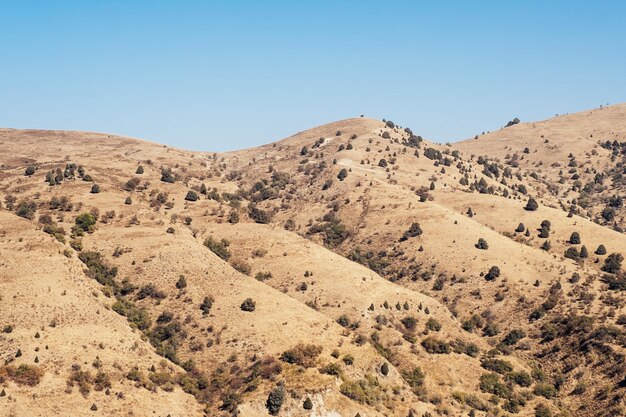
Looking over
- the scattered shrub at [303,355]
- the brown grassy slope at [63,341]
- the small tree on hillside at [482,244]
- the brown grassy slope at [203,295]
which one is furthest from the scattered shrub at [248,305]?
the small tree on hillside at [482,244]

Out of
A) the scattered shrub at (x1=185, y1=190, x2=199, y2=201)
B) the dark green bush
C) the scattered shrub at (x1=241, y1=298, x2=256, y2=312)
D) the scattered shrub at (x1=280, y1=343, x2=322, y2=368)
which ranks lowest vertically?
the scattered shrub at (x1=280, y1=343, x2=322, y2=368)

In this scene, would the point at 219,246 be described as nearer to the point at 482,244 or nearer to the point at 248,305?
the point at 248,305

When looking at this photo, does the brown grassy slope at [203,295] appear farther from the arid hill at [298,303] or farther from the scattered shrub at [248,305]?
the scattered shrub at [248,305]

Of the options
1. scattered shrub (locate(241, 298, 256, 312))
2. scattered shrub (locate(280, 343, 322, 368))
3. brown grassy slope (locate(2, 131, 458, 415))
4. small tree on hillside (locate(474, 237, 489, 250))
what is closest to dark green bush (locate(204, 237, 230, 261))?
brown grassy slope (locate(2, 131, 458, 415))

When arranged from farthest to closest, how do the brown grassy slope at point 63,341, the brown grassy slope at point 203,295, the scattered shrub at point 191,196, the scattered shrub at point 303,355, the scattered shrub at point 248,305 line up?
the scattered shrub at point 191,196, the scattered shrub at point 248,305, the brown grassy slope at point 203,295, the scattered shrub at point 303,355, the brown grassy slope at point 63,341

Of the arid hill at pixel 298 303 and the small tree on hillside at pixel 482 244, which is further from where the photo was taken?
the small tree on hillside at pixel 482 244

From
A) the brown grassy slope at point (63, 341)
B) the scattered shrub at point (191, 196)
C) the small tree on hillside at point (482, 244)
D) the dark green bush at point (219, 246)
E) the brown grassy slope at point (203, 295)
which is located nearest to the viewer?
the brown grassy slope at point (63, 341)

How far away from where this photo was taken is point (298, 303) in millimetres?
86250

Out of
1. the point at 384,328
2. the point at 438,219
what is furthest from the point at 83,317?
the point at 438,219

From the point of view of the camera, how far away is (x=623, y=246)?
116 m

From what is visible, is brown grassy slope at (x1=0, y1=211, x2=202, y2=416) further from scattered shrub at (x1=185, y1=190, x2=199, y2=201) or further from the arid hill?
scattered shrub at (x1=185, y1=190, x2=199, y2=201)

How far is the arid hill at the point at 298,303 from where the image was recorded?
67438mm

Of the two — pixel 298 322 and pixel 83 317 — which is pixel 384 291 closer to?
pixel 298 322

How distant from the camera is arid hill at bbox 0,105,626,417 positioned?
67438mm
